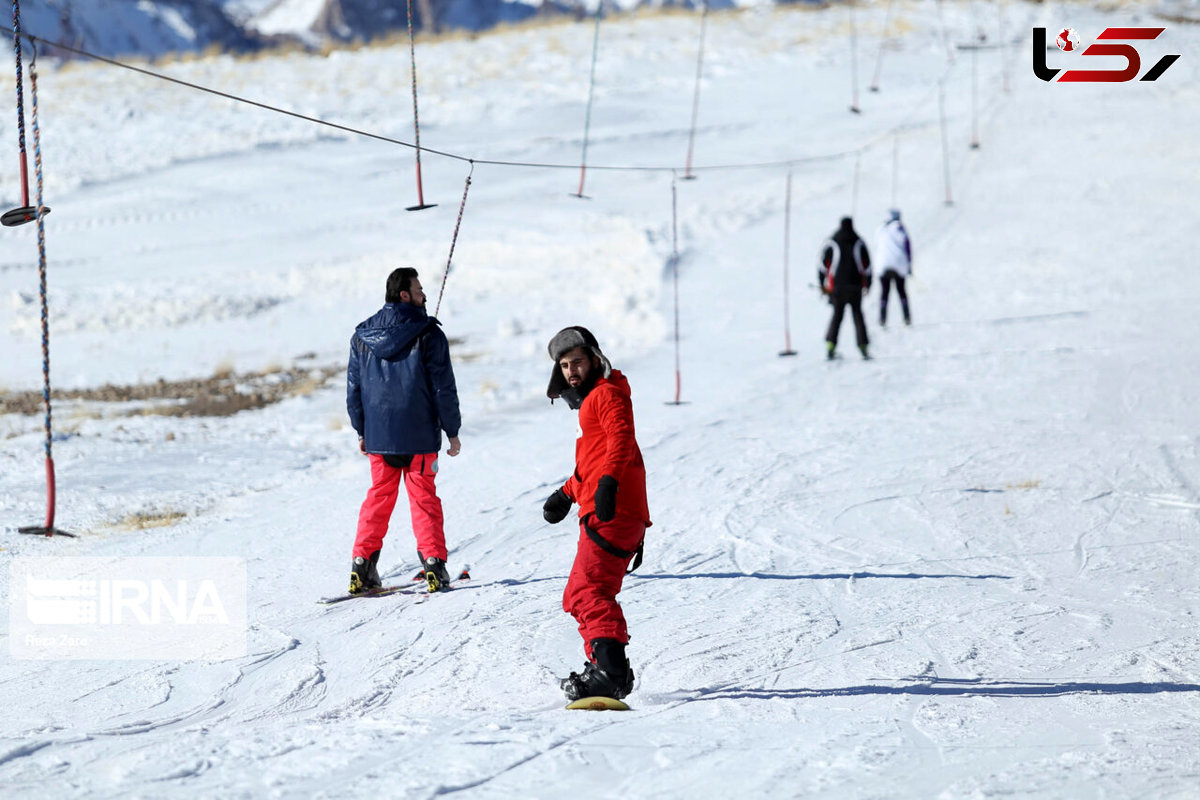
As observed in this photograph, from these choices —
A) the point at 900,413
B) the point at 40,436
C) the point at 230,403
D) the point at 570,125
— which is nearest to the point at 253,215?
the point at 570,125

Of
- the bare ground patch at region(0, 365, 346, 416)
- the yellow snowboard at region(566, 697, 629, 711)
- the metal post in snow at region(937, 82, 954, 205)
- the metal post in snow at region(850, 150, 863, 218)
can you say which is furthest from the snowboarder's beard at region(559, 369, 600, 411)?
the metal post in snow at region(937, 82, 954, 205)

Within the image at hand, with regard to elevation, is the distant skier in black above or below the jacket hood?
above

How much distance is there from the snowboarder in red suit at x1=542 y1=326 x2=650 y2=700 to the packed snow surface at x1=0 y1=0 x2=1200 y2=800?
234mm

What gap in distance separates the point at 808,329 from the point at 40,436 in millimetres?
9826

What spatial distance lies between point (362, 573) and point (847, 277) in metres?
9.03

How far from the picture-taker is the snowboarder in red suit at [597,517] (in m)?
4.74

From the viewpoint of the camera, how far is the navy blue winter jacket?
20.1 ft

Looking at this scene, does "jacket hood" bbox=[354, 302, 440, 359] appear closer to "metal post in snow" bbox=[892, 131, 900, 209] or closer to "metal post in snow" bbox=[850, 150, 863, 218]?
"metal post in snow" bbox=[850, 150, 863, 218]

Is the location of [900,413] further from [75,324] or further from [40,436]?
[75,324]

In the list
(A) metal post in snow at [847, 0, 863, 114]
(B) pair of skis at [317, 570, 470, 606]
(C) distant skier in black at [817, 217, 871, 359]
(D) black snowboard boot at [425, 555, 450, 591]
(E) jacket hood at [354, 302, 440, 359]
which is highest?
(A) metal post in snow at [847, 0, 863, 114]

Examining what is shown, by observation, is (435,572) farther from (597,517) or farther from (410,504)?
(597,517)

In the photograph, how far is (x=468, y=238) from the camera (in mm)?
22938

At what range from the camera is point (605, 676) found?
15.6ft

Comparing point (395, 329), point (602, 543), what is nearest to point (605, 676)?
point (602, 543)
